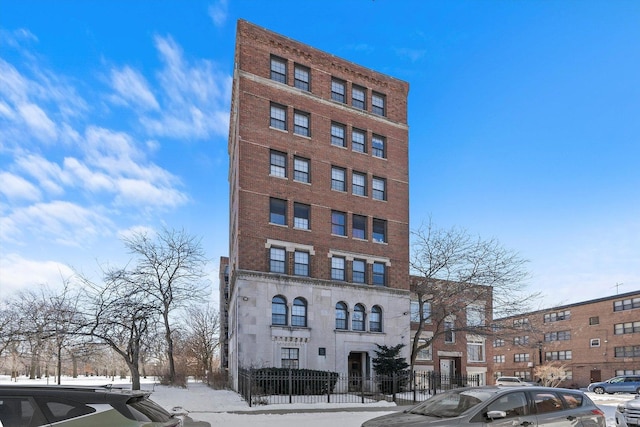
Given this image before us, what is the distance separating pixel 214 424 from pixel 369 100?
23.5 m

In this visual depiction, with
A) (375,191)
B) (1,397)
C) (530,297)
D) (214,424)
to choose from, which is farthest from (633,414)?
(375,191)

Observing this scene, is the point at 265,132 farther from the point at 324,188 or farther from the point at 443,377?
the point at 443,377

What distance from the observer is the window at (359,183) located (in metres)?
31.5

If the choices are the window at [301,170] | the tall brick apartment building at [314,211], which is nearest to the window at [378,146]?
the tall brick apartment building at [314,211]

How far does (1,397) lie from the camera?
16.9 feet

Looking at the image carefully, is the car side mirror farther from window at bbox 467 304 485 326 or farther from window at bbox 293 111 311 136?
window at bbox 293 111 311 136

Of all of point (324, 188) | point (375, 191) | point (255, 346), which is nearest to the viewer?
point (255, 346)

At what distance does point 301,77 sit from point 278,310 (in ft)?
46.8

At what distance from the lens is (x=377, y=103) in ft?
110

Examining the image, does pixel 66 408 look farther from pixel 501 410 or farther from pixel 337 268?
pixel 337 268

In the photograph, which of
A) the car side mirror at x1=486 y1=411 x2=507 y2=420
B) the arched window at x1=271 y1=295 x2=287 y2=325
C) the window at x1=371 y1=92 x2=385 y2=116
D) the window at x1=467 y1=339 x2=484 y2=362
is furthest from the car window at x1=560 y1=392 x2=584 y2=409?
the window at x1=467 y1=339 x2=484 y2=362

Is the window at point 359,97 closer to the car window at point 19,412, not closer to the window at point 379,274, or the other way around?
the window at point 379,274

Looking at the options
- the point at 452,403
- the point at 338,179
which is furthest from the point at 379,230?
the point at 452,403

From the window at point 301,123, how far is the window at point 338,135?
5.70ft
